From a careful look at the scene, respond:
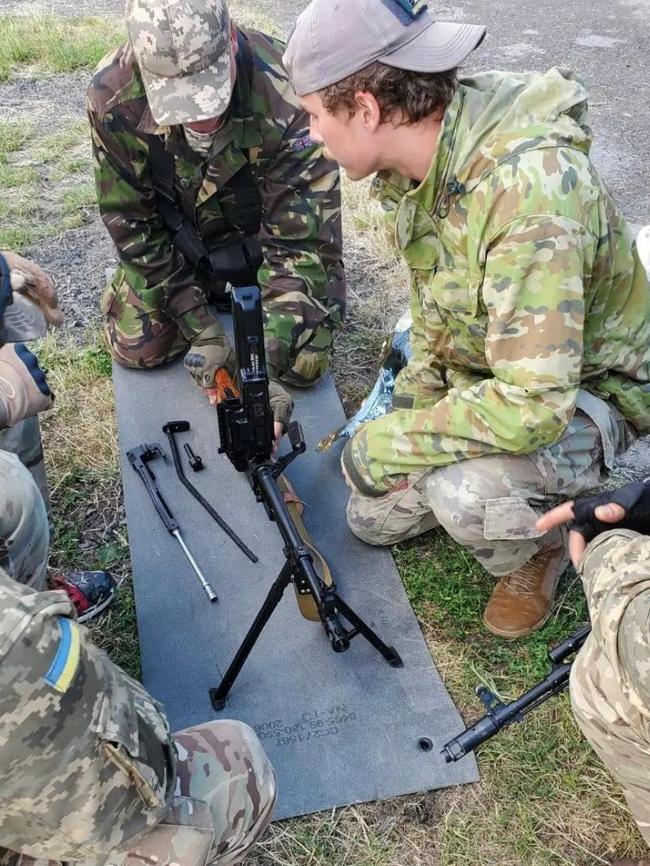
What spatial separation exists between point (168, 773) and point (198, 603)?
1.72 m

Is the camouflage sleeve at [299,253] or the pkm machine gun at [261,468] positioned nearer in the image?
the pkm machine gun at [261,468]

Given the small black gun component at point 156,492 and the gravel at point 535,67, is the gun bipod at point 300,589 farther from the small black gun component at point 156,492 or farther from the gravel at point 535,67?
the gravel at point 535,67

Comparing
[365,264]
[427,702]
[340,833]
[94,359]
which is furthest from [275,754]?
[365,264]

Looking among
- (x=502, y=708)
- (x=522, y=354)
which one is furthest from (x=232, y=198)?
(x=502, y=708)

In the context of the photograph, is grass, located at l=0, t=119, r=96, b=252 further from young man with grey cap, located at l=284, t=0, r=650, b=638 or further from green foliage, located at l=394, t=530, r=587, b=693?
green foliage, located at l=394, t=530, r=587, b=693

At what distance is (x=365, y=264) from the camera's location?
220 inches

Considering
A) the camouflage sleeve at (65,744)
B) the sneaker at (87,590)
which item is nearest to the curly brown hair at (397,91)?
the camouflage sleeve at (65,744)

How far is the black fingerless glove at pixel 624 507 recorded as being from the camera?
2475 millimetres

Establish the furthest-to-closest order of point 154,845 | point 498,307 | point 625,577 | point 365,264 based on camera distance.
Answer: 1. point 365,264
2. point 498,307
3. point 625,577
4. point 154,845

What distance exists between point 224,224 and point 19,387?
2.06 m

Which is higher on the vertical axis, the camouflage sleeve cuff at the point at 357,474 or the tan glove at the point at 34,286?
the tan glove at the point at 34,286

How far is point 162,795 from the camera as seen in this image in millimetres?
1706

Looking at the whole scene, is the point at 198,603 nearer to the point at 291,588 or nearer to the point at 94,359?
the point at 291,588

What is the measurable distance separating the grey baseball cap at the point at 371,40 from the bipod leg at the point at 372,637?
173cm
